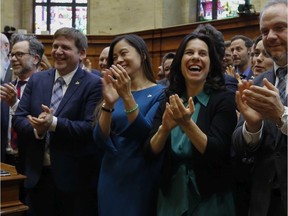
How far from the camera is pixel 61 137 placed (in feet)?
9.14

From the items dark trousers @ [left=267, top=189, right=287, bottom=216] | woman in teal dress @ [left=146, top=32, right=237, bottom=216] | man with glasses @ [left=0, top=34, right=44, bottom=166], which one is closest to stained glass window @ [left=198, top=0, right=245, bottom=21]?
man with glasses @ [left=0, top=34, right=44, bottom=166]

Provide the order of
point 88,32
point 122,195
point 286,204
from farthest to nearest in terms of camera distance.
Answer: point 88,32 → point 122,195 → point 286,204

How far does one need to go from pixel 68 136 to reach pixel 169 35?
5.78 meters

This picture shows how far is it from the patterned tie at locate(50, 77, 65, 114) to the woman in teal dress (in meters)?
0.87

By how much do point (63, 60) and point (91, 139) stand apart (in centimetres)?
57

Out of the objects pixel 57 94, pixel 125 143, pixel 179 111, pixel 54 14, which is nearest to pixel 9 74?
pixel 57 94

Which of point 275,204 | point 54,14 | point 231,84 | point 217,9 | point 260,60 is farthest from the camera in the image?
point 54,14

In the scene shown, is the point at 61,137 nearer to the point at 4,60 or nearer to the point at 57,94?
the point at 57,94

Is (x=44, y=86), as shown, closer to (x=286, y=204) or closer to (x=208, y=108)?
(x=208, y=108)

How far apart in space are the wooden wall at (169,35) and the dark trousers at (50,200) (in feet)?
14.7

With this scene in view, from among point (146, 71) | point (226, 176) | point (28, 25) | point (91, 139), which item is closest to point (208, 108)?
point (226, 176)

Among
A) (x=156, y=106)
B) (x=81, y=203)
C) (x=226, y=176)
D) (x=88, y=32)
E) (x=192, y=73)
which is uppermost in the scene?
(x=88, y=32)

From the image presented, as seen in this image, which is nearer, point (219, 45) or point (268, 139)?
point (268, 139)

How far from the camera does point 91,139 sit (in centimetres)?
284
